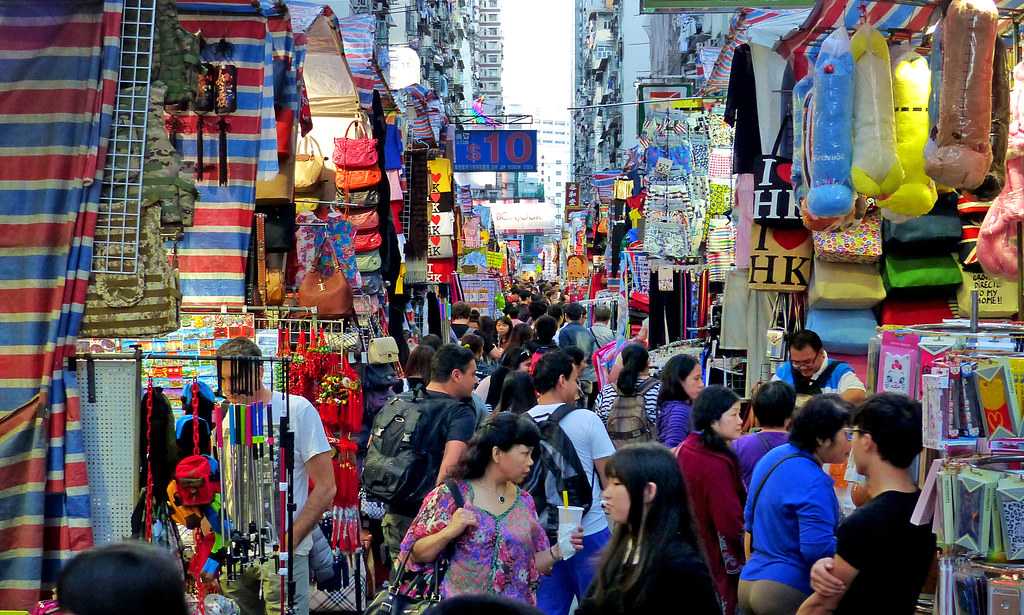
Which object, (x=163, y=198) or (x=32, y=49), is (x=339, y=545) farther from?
(x=32, y=49)

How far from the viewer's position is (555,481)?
611 cm

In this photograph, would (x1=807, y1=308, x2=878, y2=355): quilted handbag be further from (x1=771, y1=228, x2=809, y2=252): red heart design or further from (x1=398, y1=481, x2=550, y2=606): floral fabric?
(x1=398, y1=481, x2=550, y2=606): floral fabric

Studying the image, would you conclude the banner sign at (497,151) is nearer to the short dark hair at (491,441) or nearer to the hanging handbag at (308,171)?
the hanging handbag at (308,171)

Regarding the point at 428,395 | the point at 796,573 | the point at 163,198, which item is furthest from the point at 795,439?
the point at 163,198

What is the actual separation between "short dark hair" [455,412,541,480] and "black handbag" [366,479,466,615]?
0.11 metres

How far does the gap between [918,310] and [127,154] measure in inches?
226

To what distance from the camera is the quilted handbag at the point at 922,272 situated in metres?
8.42

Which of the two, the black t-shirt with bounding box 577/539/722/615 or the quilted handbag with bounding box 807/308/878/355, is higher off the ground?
the quilted handbag with bounding box 807/308/878/355

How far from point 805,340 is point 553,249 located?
3661 inches

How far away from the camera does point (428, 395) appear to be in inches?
269

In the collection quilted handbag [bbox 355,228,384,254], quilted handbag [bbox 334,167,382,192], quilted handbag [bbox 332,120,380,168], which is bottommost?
quilted handbag [bbox 355,228,384,254]

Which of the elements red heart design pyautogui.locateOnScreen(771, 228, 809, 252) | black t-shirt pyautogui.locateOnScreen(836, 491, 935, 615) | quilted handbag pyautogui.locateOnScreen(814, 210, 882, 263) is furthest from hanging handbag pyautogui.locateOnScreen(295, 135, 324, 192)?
black t-shirt pyautogui.locateOnScreen(836, 491, 935, 615)

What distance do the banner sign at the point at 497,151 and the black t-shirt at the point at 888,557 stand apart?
21.6 metres

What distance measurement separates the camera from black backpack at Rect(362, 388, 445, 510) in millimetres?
6492
